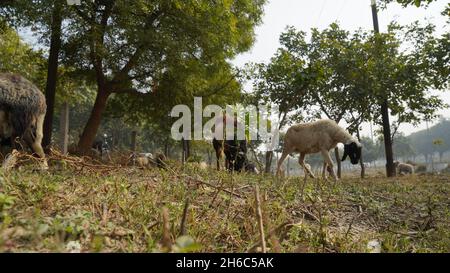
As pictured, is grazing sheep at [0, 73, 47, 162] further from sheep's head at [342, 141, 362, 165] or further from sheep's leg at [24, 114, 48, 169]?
sheep's head at [342, 141, 362, 165]

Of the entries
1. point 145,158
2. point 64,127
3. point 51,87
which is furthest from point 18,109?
point 51,87

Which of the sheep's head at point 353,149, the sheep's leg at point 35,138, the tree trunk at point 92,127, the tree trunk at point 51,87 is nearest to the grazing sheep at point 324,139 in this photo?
the sheep's head at point 353,149

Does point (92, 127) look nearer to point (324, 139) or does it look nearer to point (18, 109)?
point (18, 109)

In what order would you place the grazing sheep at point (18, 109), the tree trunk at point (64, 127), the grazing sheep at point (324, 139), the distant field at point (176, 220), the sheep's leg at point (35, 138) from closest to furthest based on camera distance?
the distant field at point (176, 220) → the grazing sheep at point (18, 109) → the sheep's leg at point (35, 138) → the grazing sheep at point (324, 139) → the tree trunk at point (64, 127)

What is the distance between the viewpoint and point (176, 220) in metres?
3.20

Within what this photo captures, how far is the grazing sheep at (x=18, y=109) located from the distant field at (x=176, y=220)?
6.38 feet

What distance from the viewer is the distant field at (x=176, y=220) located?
94.6 inches

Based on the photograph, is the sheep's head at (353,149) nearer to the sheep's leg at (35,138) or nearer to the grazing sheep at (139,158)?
the grazing sheep at (139,158)

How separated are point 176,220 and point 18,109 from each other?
16.4 feet

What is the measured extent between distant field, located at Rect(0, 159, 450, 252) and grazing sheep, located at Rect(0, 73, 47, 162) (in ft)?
6.38

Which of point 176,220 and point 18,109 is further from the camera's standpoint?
point 18,109

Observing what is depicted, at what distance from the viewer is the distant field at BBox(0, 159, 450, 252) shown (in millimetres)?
2402

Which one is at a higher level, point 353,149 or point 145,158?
point 353,149
